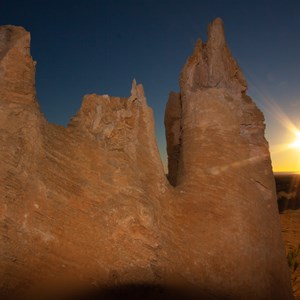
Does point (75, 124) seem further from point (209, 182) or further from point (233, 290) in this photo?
point (233, 290)

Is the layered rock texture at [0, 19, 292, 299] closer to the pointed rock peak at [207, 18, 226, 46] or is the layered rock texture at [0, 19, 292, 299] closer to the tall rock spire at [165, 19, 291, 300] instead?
the tall rock spire at [165, 19, 291, 300]

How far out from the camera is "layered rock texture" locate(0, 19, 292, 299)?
14.4 feet

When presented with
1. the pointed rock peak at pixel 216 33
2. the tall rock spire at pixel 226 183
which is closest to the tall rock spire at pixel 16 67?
the tall rock spire at pixel 226 183

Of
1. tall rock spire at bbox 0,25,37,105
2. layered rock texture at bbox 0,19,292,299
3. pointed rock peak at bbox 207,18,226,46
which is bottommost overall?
layered rock texture at bbox 0,19,292,299

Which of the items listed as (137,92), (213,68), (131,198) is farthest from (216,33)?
(131,198)

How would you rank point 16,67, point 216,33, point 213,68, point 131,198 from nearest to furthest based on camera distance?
point 16,67
point 131,198
point 213,68
point 216,33

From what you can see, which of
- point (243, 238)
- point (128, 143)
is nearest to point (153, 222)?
point (128, 143)

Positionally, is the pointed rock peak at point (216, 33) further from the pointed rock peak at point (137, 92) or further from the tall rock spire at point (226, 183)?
the pointed rock peak at point (137, 92)

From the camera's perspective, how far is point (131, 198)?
504 cm

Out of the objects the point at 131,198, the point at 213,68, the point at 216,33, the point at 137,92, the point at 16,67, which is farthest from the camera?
the point at 216,33

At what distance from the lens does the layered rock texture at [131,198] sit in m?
4.39

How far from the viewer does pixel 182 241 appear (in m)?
5.41

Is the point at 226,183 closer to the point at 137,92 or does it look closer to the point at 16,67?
the point at 137,92

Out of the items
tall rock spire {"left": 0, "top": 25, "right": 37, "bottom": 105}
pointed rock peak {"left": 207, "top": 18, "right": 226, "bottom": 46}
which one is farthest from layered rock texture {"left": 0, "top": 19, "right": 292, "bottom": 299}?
pointed rock peak {"left": 207, "top": 18, "right": 226, "bottom": 46}
